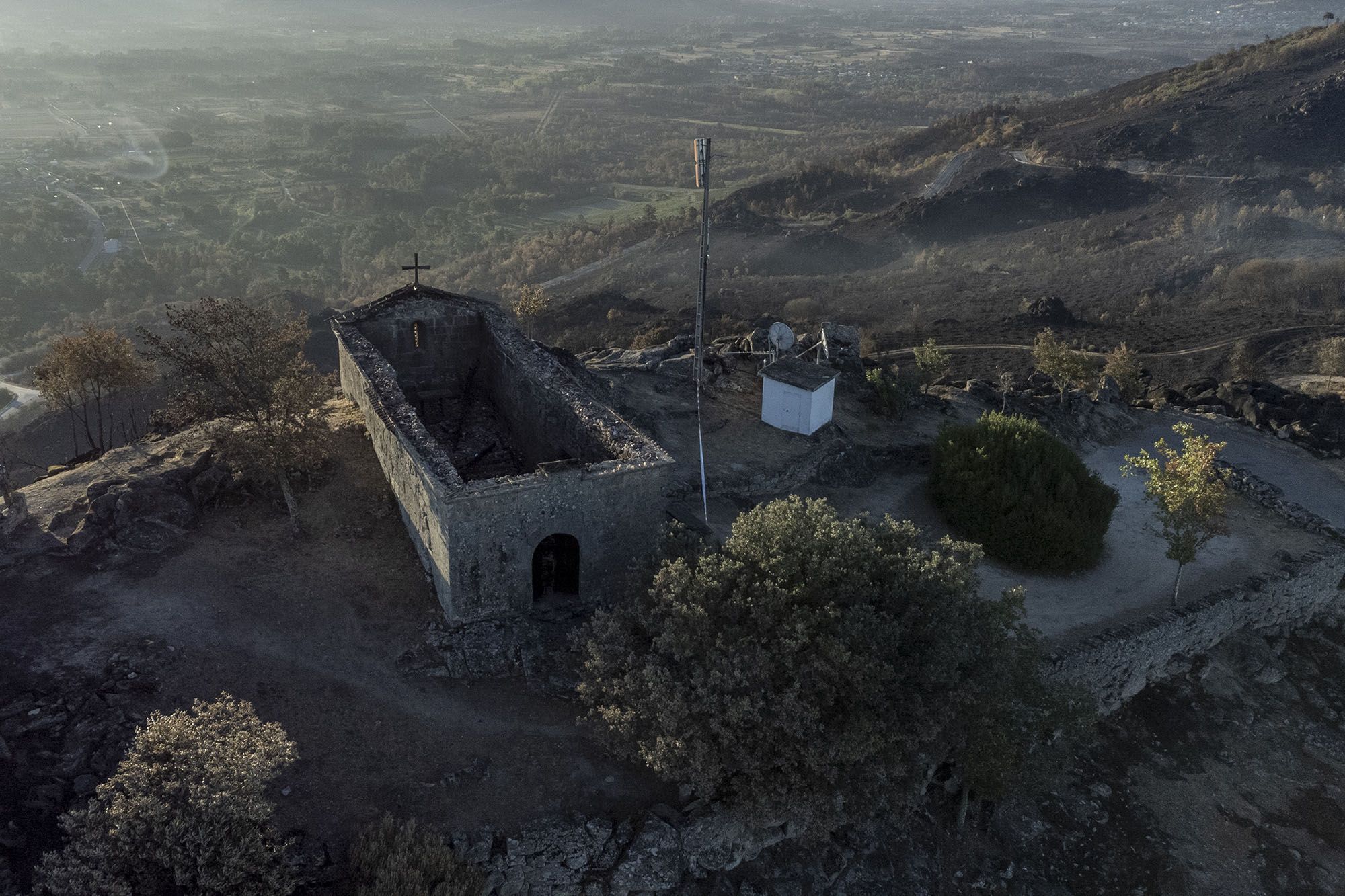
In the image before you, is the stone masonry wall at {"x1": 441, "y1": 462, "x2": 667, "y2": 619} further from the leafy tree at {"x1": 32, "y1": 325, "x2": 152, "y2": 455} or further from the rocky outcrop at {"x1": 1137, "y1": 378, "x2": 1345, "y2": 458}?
the rocky outcrop at {"x1": 1137, "y1": 378, "x2": 1345, "y2": 458}

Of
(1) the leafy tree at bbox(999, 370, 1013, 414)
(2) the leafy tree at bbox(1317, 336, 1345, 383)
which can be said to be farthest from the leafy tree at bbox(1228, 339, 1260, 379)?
(1) the leafy tree at bbox(999, 370, 1013, 414)

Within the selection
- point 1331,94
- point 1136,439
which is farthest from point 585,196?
point 1136,439

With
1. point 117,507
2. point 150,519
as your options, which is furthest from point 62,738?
point 117,507

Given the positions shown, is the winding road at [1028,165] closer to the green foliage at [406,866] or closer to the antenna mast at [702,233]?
the antenna mast at [702,233]

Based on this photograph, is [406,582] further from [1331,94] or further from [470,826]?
[1331,94]

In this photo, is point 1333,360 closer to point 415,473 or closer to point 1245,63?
point 415,473

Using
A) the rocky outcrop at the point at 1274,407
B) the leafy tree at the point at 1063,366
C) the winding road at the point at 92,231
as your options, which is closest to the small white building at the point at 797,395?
the leafy tree at the point at 1063,366
